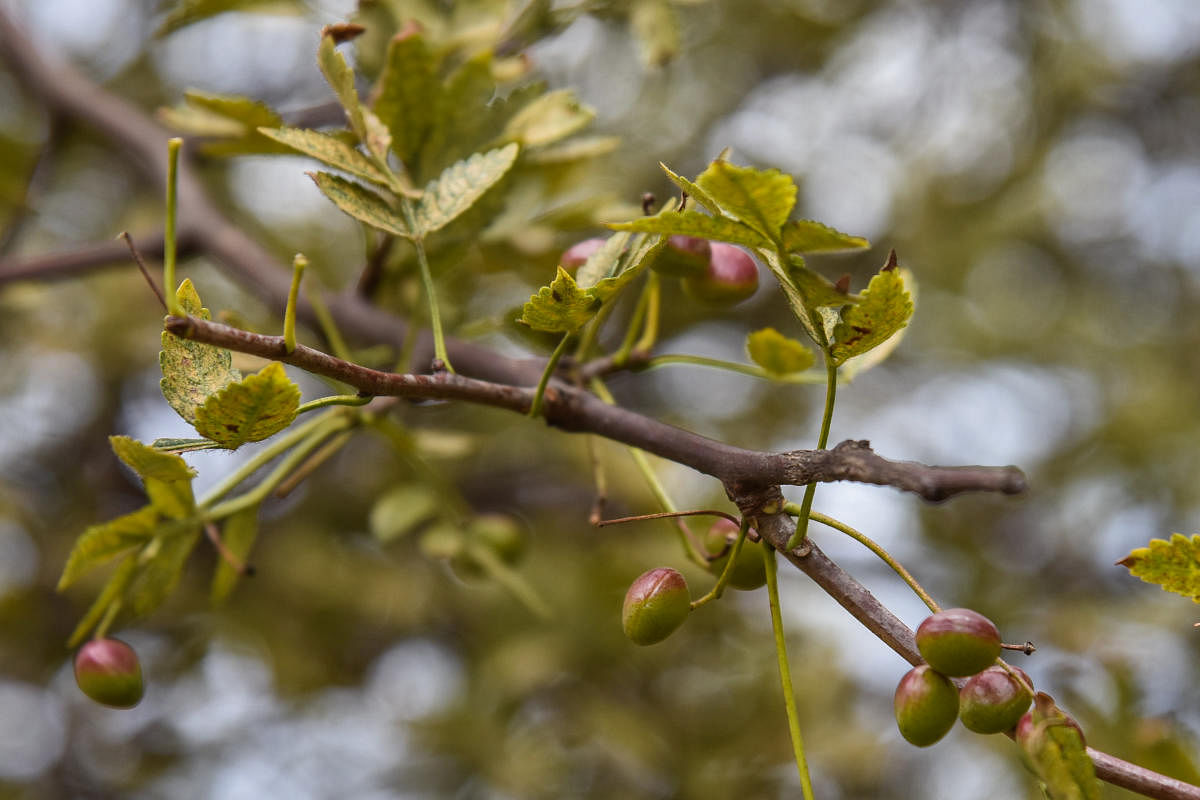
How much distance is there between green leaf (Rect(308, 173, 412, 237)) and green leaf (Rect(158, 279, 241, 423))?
0.20 m

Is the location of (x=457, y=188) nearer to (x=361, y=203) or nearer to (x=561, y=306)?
(x=361, y=203)

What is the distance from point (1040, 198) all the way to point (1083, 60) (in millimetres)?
420

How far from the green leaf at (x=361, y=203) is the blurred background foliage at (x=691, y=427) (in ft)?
3.00

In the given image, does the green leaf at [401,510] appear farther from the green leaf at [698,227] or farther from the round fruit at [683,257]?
the green leaf at [698,227]

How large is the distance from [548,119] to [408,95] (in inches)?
5.8

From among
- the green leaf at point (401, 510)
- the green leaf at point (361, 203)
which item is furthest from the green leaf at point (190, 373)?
the green leaf at point (401, 510)

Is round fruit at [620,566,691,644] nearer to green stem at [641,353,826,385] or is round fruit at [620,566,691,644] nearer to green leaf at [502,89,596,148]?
green stem at [641,353,826,385]

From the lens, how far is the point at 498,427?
252cm

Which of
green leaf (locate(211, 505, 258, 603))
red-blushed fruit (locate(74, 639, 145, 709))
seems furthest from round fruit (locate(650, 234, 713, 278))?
red-blushed fruit (locate(74, 639, 145, 709))

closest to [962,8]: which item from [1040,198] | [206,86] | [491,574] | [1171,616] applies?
[1040,198]

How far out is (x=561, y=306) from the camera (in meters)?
A: 0.72

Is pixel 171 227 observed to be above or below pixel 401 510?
above

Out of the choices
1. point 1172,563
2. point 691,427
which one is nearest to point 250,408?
point 1172,563

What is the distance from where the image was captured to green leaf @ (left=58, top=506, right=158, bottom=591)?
889 mm
